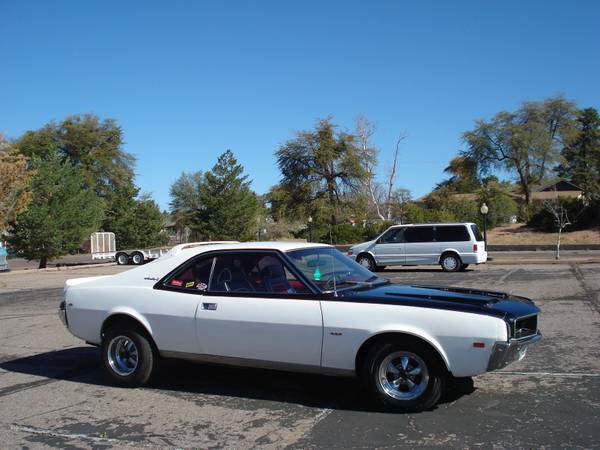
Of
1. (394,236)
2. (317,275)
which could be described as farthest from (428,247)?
(317,275)

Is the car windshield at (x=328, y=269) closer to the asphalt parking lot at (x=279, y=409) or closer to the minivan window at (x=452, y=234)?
the asphalt parking lot at (x=279, y=409)

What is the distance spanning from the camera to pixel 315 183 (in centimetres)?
4919

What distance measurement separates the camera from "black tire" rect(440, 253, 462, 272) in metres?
22.2

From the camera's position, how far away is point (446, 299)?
5.60 m

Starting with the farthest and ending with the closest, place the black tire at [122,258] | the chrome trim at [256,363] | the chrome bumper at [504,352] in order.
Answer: the black tire at [122,258], the chrome trim at [256,363], the chrome bumper at [504,352]

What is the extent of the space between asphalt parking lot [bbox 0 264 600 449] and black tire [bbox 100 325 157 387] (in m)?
0.14

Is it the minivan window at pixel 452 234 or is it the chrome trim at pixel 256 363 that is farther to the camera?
the minivan window at pixel 452 234

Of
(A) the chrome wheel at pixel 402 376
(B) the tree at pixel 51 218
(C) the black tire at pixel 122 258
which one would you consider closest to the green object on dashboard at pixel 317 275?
(A) the chrome wheel at pixel 402 376

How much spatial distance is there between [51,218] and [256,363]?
31561mm

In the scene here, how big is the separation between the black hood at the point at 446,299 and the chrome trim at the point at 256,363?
2.19ft

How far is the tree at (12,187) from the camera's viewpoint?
1142 inches

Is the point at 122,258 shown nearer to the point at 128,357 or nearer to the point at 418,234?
the point at 418,234

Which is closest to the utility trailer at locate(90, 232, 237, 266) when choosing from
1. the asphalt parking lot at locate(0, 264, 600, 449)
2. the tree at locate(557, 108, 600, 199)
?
the asphalt parking lot at locate(0, 264, 600, 449)

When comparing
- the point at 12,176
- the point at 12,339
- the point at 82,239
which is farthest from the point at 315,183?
the point at 12,339
